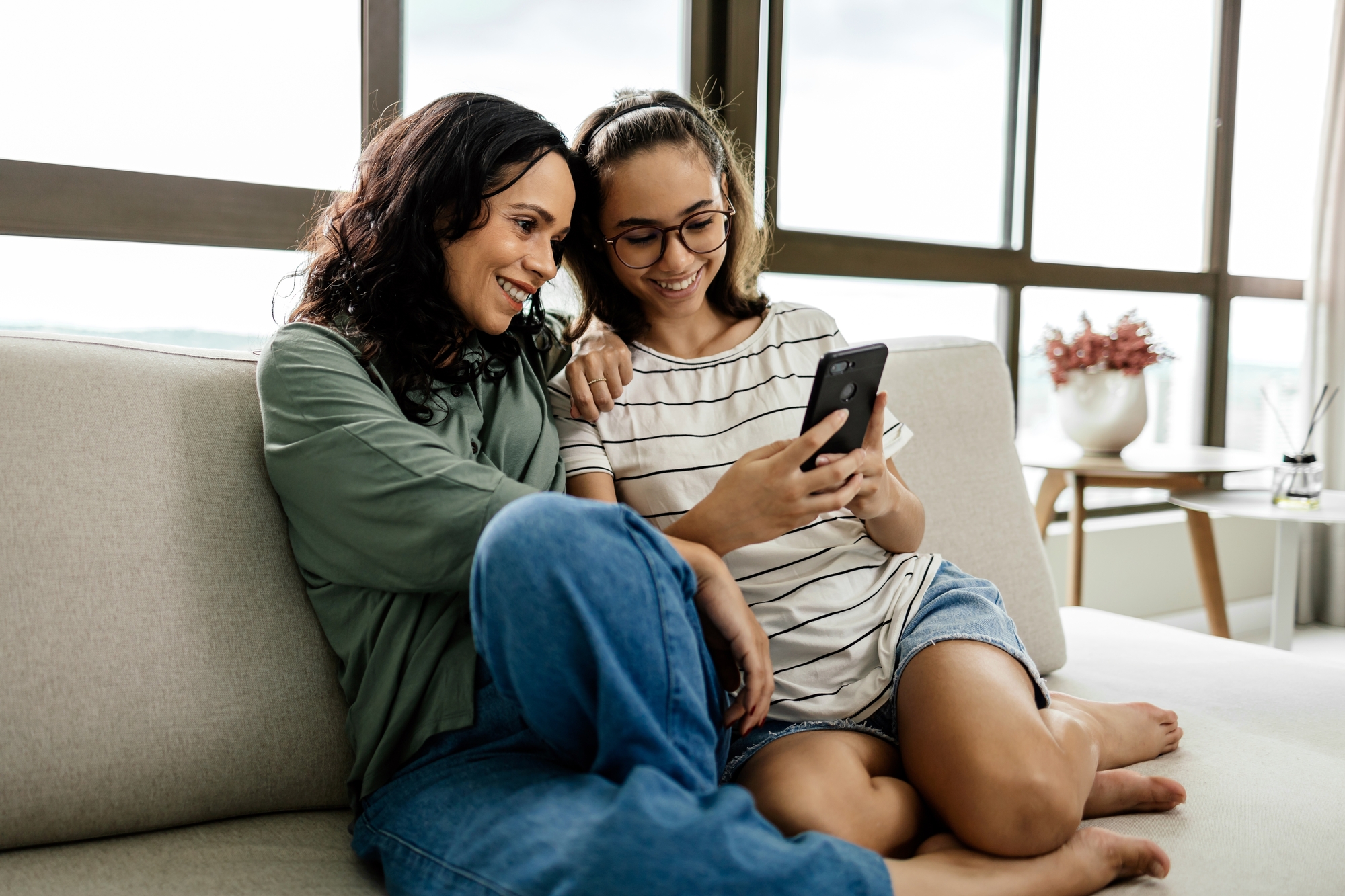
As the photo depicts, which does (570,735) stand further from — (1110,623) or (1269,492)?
(1269,492)

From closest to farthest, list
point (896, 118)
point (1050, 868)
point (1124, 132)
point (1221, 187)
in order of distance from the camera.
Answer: point (1050, 868) → point (896, 118) → point (1124, 132) → point (1221, 187)

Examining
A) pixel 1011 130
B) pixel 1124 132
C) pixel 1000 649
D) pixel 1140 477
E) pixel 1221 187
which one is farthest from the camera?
pixel 1221 187

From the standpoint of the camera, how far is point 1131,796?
1069mm

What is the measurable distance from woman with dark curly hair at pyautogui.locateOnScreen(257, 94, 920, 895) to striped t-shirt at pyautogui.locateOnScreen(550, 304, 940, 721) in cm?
10

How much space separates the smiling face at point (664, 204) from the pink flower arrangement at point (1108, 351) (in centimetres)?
160

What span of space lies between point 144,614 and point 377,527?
0.88 feet

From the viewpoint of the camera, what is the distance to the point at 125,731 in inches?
38.0

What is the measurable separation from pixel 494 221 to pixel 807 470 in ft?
1.48

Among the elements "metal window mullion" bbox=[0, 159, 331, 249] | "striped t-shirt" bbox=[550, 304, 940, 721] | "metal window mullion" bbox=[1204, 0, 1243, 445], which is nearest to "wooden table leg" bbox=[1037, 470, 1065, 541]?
"metal window mullion" bbox=[1204, 0, 1243, 445]

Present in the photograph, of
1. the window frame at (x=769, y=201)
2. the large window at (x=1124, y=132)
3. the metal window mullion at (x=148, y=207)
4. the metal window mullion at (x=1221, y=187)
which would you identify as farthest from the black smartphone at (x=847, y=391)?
the metal window mullion at (x=1221, y=187)

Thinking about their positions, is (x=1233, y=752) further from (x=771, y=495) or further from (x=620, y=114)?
(x=620, y=114)

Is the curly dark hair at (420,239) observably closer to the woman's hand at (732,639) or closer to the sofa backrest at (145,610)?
the sofa backrest at (145,610)

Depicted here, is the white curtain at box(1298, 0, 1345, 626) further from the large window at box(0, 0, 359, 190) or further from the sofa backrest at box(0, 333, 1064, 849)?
the sofa backrest at box(0, 333, 1064, 849)

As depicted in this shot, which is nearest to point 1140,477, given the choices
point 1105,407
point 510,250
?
point 1105,407
